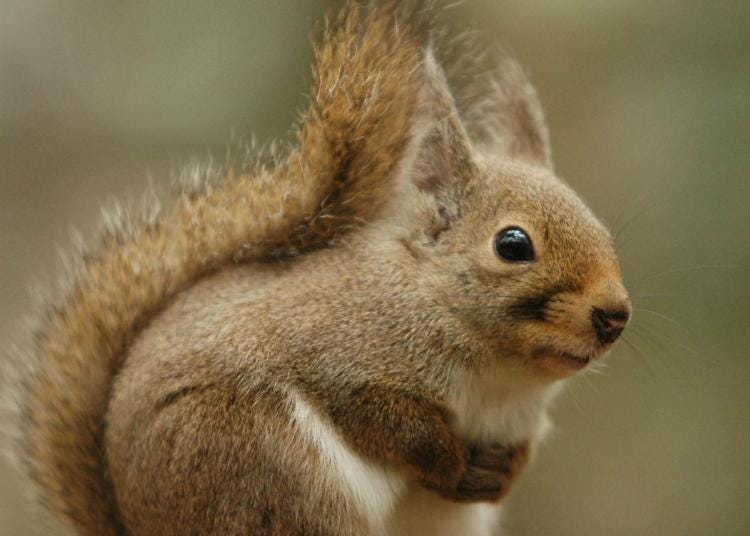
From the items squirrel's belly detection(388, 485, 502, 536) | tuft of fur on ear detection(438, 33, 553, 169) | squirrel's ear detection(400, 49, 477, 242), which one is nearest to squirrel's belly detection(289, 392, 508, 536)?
squirrel's belly detection(388, 485, 502, 536)

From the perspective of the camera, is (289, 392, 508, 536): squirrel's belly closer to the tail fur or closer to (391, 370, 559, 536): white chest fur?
(391, 370, 559, 536): white chest fur

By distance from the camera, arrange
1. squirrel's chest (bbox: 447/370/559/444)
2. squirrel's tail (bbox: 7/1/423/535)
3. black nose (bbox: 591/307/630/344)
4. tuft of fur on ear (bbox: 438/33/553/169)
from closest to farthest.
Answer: black nose (bbox: 591/307/630/344) < squirrel's chest (bbox: 447/370/559/444) < squirrel's tail (bbox: 7/1/423/535) < tuft of fur on ear (bbox: 438/33/553/169)

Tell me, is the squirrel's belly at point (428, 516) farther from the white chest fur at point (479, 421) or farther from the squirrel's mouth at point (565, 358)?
the squirrel's mouth at point (565, 358)

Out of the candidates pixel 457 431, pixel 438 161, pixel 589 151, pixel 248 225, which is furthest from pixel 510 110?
pixel 589 151

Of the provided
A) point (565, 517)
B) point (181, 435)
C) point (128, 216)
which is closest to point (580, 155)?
point (565, 517)

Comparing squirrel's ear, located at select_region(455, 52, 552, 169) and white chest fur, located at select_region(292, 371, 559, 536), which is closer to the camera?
white chest fur, located at select_region(292, 371, 559, 536)

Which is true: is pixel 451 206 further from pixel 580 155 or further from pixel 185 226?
pixel 580 155
